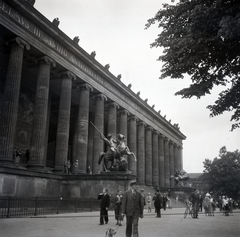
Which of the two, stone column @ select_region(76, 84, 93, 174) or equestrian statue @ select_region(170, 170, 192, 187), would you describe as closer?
stone column @ select_region(76, 84, 93, 174)

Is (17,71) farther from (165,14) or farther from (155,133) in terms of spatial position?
(155,133)

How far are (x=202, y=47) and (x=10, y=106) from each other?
1593 cm

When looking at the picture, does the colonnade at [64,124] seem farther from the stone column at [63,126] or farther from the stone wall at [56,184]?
the stone wall at [56,184]

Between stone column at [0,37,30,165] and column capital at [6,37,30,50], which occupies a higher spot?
column capital at [6,37,30,50]

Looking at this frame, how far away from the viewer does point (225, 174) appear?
5903cm

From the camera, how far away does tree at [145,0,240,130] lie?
12.0m

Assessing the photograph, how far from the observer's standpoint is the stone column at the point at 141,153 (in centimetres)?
4881

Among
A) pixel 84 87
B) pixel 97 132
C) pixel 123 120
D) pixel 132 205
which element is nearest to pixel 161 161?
pixel 123 120

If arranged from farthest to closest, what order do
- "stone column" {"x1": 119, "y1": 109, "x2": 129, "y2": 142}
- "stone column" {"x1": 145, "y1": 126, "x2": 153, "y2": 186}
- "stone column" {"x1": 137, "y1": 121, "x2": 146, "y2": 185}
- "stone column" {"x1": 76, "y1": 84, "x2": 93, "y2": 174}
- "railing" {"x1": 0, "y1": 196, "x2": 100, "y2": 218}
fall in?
"stone column" {"x1": 145, "y1": 126, "x2": 153, "y2": 186}
"stone column" {"x1": 137, "y1": 121, "x2": 146, "y2": 185}
"stone column" {"x1": 119, "y1": 109, "x2": 129, "y2": 142}
"stone column" {"x1": 76, "y1": 84, "x2": 93, "y2": 174}
"railing" {"x1": 0, "y1": 196, "x2": 100, "y2": 218}

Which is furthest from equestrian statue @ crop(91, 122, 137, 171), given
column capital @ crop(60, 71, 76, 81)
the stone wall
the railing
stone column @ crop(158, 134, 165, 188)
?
stone column @ crop(158, 134, 165, 188)

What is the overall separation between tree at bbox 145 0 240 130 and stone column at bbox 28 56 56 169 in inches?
568

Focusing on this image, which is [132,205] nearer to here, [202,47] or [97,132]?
[202,47]

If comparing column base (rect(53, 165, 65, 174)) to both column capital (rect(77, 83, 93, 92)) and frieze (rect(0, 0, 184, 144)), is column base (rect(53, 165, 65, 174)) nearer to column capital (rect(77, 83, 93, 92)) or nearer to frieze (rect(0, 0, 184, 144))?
column capital (rect(77, 83, 93, 92))

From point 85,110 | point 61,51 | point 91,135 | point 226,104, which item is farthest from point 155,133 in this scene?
point 226,104
